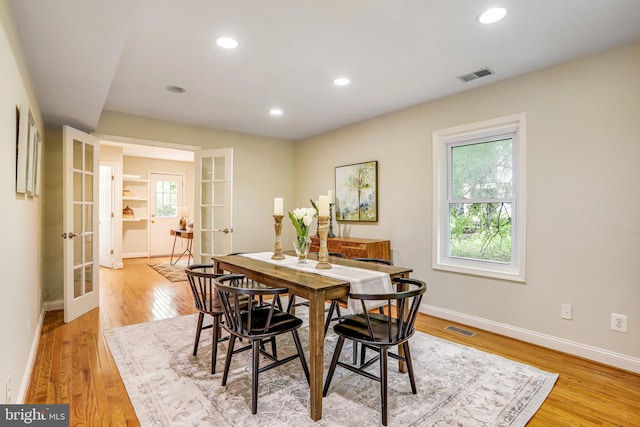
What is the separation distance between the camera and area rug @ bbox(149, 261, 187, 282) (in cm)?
575

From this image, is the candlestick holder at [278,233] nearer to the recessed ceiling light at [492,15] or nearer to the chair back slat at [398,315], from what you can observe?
the chair back slat at [398,315]

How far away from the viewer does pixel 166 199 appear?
8.43 metres

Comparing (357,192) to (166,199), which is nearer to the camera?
(357,192)

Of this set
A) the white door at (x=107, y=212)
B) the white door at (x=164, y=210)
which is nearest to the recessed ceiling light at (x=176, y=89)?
the white door at (x=107, y=212)

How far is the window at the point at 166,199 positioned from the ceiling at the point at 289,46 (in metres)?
4.65

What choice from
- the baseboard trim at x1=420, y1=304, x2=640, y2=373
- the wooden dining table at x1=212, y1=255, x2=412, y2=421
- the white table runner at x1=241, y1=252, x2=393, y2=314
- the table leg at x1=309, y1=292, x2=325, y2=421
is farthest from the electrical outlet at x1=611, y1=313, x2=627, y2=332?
the table leg at x1=309, y1=292, x2=325, y2=421

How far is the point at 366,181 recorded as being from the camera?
457cm

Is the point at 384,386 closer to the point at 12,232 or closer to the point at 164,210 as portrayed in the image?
the point at 12,232

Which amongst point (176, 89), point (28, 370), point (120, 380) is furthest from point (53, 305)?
point (176, 89)

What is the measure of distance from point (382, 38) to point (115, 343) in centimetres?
337

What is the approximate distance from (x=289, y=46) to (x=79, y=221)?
3064 mm

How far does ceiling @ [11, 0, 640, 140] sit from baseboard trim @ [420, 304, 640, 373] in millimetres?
2373

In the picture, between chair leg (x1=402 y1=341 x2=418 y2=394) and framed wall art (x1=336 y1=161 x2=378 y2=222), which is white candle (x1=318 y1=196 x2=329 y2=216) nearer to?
chair leg (x1=402 y1=341 x2=418 y2=394)

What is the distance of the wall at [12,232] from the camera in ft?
5.27
